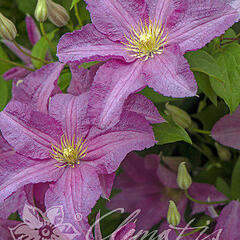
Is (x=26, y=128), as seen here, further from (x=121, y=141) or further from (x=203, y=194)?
(x=203, y=194)

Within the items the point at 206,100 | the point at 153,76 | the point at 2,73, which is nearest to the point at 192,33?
the point at 153,76

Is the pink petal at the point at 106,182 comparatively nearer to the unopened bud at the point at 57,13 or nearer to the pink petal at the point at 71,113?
the pink petal at the point at 71,113

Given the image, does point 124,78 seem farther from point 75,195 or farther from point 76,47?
point 75,195

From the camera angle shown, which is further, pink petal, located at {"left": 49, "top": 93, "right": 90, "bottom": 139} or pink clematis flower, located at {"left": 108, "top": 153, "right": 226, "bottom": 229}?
pink clematis flower, located at {"left": 108, "top": 153, "right": 226, "bottom": 229}

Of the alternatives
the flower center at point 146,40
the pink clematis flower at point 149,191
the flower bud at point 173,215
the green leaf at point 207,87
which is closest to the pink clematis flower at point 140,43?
the flower center at point 146,40

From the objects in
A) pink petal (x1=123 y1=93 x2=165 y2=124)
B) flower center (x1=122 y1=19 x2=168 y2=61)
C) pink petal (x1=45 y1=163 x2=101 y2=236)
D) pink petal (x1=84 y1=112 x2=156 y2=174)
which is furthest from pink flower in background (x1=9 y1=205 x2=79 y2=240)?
flower center (x1=122 y1=19 x2=168 y2=61)

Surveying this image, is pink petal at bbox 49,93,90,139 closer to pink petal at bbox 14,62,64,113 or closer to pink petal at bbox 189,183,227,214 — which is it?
pink petal at bbox 14,62,64,113
